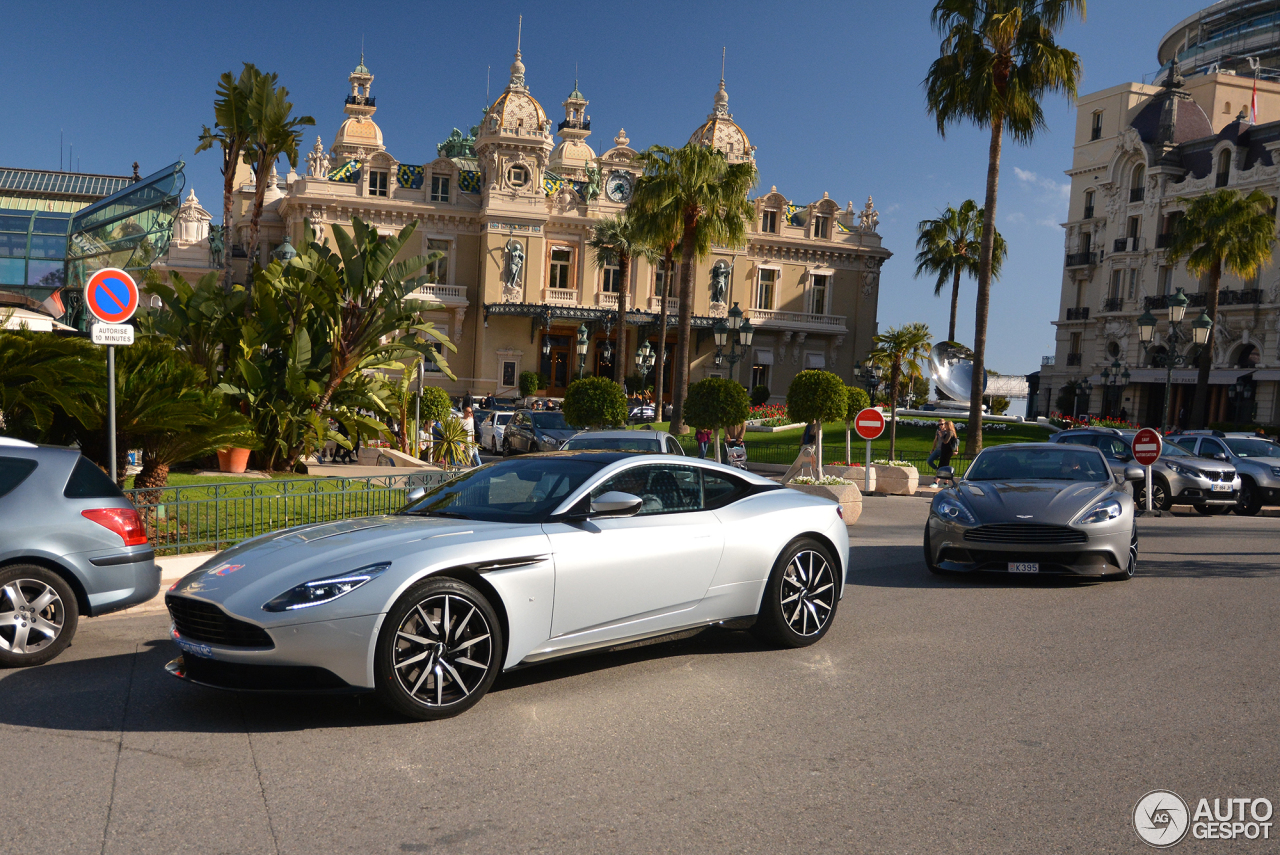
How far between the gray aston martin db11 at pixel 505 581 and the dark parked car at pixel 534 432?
18889mm

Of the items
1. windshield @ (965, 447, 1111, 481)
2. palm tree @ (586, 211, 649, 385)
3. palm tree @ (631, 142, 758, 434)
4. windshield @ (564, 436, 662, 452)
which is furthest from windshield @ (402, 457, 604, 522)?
palm tree @ (586, 211, 649, 385)

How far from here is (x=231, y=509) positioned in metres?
9.80

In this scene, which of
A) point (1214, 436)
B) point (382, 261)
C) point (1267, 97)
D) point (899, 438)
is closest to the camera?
point (382, 261)

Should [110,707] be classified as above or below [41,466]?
below

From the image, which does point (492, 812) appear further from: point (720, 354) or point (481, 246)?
point (481, 246)

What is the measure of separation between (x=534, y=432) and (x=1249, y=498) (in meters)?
16.7

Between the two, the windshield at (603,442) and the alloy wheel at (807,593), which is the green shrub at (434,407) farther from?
the alloy wheel at (807,593)

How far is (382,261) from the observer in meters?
14.0

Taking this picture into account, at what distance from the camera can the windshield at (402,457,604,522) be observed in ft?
19.5

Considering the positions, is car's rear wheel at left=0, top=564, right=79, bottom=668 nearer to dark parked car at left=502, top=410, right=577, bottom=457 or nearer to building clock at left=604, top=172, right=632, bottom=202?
dark parked car at left=502, top=410, right=577, bottom=457

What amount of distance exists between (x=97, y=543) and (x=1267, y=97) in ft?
251

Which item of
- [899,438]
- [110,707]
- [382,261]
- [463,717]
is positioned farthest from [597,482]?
[899,438]

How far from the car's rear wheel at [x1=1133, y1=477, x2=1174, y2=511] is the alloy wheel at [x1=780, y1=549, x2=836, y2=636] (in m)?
15.0

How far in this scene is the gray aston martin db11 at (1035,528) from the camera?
9.74m
